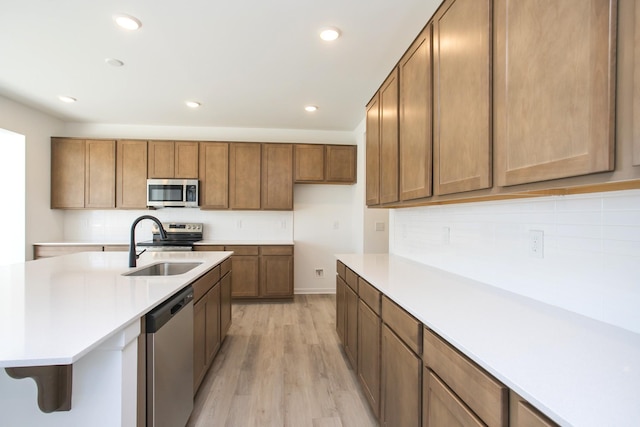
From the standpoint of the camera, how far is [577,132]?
0.84 metres

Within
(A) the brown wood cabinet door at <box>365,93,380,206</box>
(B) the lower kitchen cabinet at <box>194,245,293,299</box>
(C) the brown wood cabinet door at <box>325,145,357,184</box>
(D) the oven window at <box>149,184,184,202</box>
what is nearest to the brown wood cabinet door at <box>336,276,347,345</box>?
(A) the brown wood cabinet door at <box>365,93,380,206</box>

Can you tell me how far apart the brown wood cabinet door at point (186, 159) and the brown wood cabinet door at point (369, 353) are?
3.46 meters

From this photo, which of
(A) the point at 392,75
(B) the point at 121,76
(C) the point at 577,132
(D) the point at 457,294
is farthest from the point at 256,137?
(C) the point at 577,132

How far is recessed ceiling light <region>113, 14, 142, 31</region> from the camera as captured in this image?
2.14m

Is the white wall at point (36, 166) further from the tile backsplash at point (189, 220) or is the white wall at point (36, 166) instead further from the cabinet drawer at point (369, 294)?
the cabinet drawer at point (369, 294)

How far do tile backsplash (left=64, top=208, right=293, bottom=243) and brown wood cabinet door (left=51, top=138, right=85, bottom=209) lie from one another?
0.30 meters

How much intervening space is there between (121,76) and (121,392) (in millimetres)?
3137

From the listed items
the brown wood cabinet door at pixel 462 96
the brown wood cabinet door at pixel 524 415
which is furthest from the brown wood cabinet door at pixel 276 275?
the brown wood cabinet door at pixel 524 415

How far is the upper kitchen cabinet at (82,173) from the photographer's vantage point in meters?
4.39

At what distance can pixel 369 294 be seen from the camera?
1.92 meters

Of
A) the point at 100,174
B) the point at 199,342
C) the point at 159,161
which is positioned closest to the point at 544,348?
the point at 199,342

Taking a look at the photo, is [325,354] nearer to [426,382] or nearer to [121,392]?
[426,382]

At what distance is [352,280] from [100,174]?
417 cm

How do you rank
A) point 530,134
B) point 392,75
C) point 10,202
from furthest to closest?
point 10,202 → point 392,75 → point 530,134
